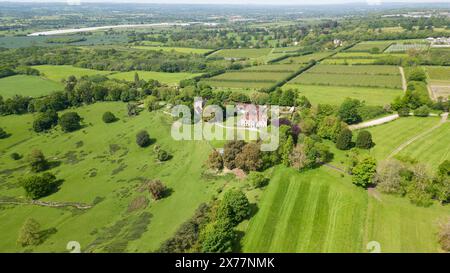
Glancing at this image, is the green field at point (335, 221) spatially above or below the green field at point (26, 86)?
below

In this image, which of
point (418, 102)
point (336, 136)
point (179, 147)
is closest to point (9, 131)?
point (179, 147)

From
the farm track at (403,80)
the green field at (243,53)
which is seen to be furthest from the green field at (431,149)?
the green field at (243,53)

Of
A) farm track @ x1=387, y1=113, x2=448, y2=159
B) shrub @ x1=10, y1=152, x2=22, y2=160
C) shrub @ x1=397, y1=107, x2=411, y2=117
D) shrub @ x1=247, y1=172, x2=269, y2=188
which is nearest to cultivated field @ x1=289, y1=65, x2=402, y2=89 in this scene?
shrub @ x1=397, y1=107, x2=411, y2=117

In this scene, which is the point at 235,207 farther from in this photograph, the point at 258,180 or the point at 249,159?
the point at 249,159

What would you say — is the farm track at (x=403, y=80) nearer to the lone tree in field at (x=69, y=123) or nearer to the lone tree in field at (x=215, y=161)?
the lone tree in field at (x=215, y=161)

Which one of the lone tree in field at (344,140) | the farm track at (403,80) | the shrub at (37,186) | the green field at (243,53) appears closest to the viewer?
the shrub at (37,186)
